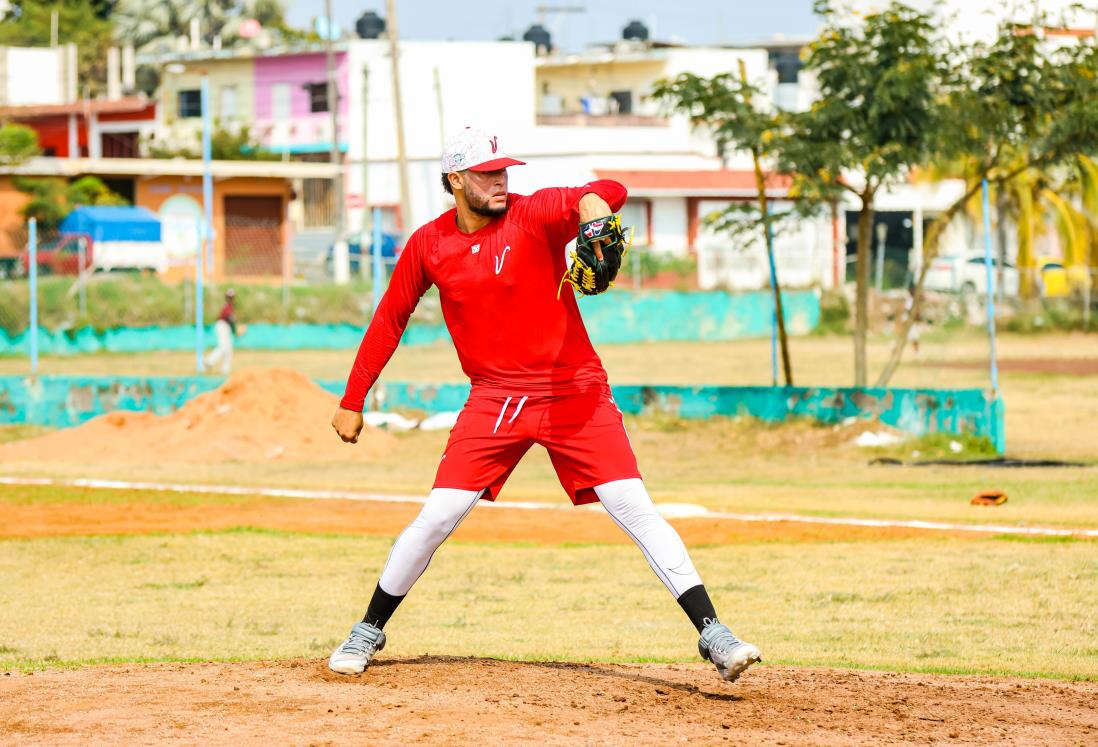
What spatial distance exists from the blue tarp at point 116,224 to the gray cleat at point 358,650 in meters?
42.0

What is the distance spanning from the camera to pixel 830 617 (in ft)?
33.0


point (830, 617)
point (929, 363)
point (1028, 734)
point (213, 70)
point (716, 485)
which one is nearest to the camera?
point (1028, 734)

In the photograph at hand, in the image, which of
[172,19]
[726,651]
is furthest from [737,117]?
[172,19]

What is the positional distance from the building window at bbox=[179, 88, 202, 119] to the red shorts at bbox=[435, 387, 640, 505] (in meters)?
63.1

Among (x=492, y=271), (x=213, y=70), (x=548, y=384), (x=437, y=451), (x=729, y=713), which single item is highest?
(x=213, y=70)

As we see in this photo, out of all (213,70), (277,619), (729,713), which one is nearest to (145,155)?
(213,70)

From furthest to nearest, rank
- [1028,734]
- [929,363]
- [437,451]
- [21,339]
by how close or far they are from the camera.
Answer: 1. [21,339]
2. [929,363]
3. [437,451]
4. [1028,734]

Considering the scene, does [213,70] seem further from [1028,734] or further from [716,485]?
[1028,734]

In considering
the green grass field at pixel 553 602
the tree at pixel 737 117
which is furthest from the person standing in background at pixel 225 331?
the green grass field at pixel 553 602

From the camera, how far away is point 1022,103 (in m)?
21.5

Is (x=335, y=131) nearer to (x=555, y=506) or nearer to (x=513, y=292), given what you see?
(x=555, y=506)

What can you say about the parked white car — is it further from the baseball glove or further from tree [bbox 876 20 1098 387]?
the baseball glove

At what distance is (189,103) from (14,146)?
1881 centimetres

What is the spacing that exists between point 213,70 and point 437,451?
48.8 m
